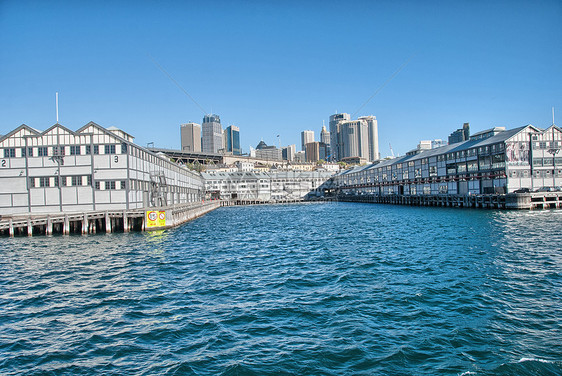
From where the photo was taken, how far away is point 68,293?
20.9m

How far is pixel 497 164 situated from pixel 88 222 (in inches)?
3158

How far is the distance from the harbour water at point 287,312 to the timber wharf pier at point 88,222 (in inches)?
636

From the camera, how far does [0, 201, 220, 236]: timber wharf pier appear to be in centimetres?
4731

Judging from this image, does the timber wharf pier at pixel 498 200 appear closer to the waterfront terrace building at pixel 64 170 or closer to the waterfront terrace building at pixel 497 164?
the waterfront terrace building at pixel 497 164

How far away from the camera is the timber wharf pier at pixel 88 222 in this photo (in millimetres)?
47312

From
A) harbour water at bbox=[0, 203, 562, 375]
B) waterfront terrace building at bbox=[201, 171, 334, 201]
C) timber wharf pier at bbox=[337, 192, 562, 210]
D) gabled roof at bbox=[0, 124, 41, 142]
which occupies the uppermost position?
gabled roof at bbox=[0, 124, 41, 142]

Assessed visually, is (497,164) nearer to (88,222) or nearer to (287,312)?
(287,312)

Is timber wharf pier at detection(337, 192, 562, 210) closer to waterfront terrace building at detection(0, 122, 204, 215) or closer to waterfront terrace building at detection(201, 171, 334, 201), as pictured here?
waterfront terrace building at detection(0, 122, 204, 215)

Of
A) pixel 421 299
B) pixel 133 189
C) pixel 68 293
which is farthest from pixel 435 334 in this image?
pixel 133 189

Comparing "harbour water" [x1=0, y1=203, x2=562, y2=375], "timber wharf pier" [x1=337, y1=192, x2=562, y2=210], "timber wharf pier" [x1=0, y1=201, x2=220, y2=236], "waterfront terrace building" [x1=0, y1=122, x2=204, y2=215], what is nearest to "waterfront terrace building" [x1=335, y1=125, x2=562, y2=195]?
"timber wharf pier" [x1=337, y1=192, x2=562, y2=210]

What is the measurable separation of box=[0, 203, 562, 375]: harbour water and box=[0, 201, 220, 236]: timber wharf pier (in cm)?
1616

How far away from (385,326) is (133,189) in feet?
159

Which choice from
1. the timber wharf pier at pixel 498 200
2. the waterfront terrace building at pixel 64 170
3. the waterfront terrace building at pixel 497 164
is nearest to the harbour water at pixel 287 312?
the waterfront terrace building at pixel 64 170

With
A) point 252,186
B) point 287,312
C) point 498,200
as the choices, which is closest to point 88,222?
point 287,312
